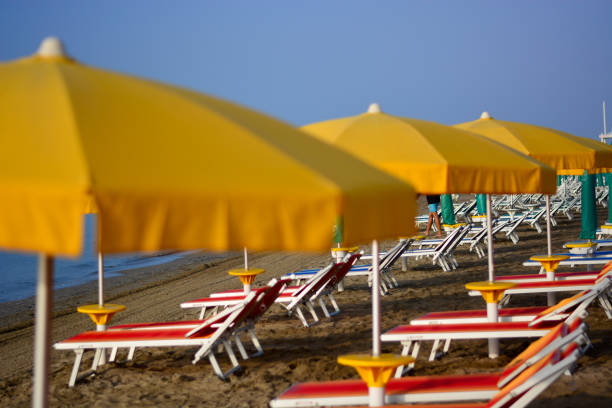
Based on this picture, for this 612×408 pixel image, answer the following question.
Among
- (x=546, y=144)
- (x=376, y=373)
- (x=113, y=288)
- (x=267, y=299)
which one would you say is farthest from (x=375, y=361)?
(x=113, y=288)

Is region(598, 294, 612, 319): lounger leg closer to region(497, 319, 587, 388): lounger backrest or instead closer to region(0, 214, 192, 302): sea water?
region(497, 319, 587, 388): lounger backrest

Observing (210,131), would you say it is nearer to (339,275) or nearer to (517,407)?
(517,407)

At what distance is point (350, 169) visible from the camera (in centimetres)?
282

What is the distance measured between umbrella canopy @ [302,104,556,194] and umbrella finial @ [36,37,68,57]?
2.15 m

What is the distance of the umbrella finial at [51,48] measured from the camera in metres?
2.91

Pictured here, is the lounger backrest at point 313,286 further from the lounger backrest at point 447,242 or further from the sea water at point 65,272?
the sea water at point 65,272

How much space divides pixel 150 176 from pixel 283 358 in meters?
5.23

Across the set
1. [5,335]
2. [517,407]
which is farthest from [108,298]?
[517,407]

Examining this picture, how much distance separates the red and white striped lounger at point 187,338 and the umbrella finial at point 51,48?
12.3ft

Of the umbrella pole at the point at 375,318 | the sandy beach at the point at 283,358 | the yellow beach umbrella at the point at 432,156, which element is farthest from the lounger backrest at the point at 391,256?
the umbrella pole at the point at 375,318

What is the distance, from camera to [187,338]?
6.45 meters

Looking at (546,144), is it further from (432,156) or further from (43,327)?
(43,327)

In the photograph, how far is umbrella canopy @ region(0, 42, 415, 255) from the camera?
211cm

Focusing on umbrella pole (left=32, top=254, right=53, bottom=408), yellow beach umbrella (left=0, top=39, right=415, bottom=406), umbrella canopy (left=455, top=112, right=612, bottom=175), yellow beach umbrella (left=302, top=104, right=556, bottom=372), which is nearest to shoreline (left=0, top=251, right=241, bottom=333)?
umbrella canopy (left=455, top=112, right=612, bottom=175)
